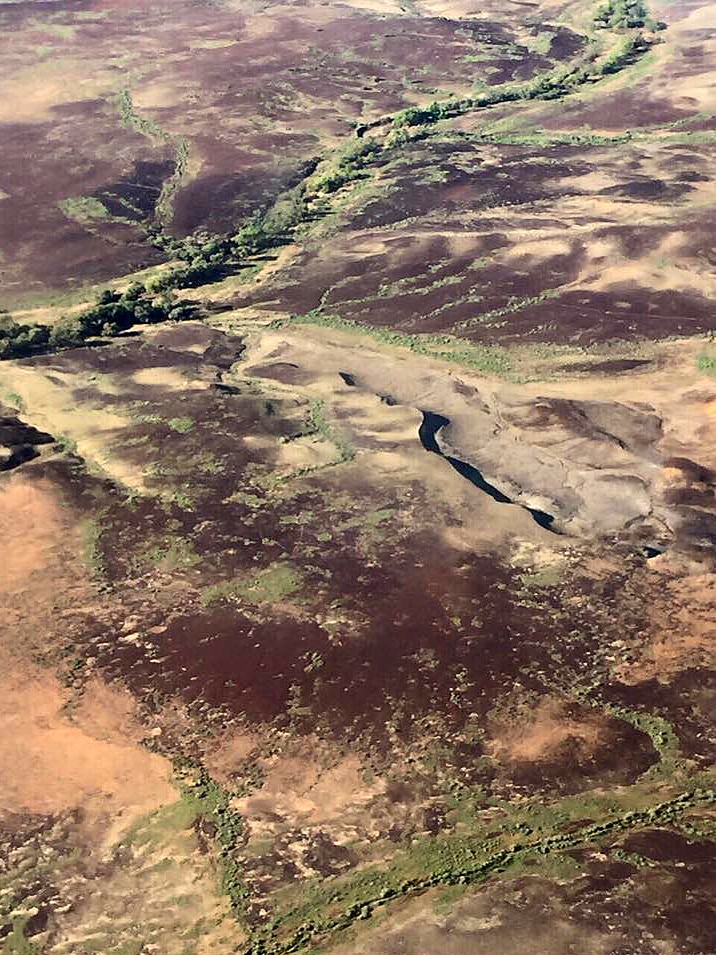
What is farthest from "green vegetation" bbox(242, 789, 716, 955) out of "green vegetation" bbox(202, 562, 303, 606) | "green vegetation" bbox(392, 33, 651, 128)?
"green vegetation" bbox(392, 33, 651, 128)

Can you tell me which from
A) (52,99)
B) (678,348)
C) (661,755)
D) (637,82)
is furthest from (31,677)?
(637,82)

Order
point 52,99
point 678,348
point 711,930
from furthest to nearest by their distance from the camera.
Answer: point 52,99
point 678,348
point 711,930

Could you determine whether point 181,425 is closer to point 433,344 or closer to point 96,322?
point 96,322

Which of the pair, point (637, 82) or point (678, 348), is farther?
point (637, 82)

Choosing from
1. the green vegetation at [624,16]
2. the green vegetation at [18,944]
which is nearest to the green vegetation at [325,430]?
the green vegetation at [18,944]

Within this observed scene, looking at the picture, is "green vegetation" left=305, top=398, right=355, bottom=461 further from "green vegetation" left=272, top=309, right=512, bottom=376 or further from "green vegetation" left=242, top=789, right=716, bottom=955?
"green vegetation" left=242, top=789, right=716, bottom=955

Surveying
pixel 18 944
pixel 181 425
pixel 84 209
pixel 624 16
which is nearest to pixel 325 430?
pixel 181 425

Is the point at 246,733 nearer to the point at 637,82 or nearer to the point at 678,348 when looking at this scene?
the point at 678,348

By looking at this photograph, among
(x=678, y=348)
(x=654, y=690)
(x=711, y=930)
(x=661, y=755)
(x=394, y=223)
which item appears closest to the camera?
(x=711, y=930)
